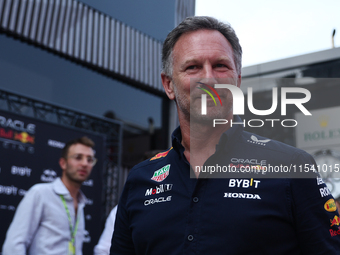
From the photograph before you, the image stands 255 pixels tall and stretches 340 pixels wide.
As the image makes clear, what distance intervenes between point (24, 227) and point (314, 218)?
3.13 meters

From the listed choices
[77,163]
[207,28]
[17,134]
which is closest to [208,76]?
[207,28]

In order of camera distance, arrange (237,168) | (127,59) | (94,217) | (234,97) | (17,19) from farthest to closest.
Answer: (127,59)
(17,19)
(94,217)
(234,97)
(237,168)

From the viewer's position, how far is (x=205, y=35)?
4.69 ft

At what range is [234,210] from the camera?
1180 mm

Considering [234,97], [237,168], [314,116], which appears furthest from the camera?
[314,116]

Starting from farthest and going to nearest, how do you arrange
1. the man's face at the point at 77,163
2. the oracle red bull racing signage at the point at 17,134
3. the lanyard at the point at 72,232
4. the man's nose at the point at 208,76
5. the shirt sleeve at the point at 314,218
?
the oracle red bull racing signage at the point at 17,134
the man's face at the point at 77,163
the lanyard at the point at 72,232
the man's nose at the point at 208,76
the shirt sleeve at the point at 314,218

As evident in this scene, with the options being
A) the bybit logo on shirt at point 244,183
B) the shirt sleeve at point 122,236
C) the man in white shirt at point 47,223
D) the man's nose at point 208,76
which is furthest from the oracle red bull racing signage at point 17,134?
the bybit logo on shirt at point 244,183

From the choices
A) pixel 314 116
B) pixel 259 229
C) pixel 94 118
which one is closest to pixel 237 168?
pixel 259 229

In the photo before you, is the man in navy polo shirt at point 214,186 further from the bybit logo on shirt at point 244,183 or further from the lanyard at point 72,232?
the lanyard at point 72,232

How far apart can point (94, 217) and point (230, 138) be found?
528 centimetres

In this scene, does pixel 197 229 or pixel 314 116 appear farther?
pixel 314 116

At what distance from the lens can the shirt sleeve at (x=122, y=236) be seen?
1450mm

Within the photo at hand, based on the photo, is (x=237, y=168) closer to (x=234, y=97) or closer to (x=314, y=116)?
(x=234, y=97)

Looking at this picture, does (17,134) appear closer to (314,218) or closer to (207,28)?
(207,28)
